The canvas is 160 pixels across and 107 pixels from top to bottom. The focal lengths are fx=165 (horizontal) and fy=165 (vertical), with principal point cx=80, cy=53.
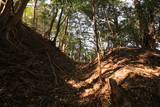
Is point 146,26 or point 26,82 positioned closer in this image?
point 26,82

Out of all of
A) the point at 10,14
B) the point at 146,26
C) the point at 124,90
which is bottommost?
the point at 124,90

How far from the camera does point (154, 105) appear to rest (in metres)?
5.01

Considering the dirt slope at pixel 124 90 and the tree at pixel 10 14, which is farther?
the tree at pixel 10 14

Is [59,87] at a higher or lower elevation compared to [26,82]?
lower

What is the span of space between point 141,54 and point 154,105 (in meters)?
5.34

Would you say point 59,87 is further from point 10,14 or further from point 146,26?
point 146,26

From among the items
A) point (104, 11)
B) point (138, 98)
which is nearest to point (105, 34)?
point (104, 11)

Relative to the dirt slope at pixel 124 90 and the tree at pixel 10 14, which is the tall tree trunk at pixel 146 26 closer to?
the dirt slope at pixel 124 90

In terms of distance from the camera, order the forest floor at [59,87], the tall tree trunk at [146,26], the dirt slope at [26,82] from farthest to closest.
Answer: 1. the tall tree trunk at [146,26]
2. the dirt slope at [26,82]
3. the forest floor at [59,87]

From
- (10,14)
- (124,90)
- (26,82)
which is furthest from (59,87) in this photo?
(10,14)

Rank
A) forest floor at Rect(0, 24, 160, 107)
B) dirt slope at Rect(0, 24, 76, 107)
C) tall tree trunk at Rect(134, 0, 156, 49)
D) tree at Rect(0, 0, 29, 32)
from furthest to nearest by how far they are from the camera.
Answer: tall tree trunk at Rect(134, 0, 156, 49)
tree at Rect(0, 0, 29, 32)
dirt slope at Rect(0, 24, 76, 107)
forest floor at Rect(0, 24, 160, 107)

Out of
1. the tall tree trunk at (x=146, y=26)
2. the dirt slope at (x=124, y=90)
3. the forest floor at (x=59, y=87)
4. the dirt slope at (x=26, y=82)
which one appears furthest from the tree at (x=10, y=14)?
the tall tree trunk at (x=146, y=26)

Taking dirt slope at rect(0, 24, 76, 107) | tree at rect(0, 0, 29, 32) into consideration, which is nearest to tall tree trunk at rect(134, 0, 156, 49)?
dirt slope at rect(0, 24, 76, 107)

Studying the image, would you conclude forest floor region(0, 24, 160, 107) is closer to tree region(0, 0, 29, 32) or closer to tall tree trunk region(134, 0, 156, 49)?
tree region(0, 0, 29, 32)
